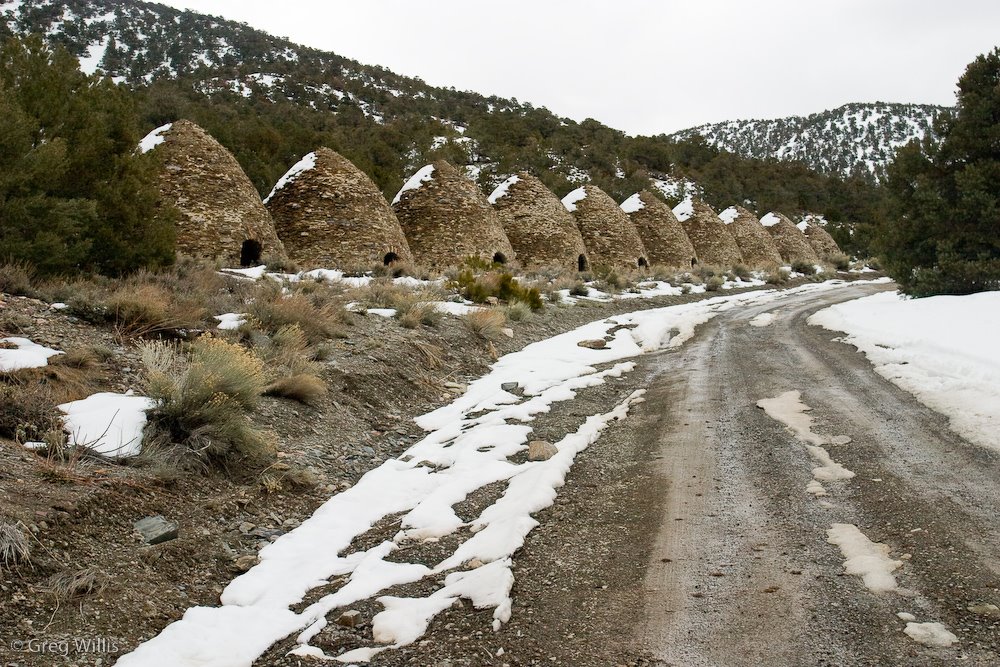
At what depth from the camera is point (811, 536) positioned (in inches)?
136

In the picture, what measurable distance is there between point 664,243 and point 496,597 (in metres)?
29.3

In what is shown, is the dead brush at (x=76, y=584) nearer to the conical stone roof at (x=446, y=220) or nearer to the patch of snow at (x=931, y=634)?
the patch of snow at (x=931, y=634)

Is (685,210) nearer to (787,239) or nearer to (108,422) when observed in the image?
(787,239)

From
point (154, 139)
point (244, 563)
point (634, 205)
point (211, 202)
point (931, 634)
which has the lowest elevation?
point (244, 563)

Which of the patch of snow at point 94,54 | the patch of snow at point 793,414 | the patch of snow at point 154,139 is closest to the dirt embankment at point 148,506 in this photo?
the patch of snow at point 793,414

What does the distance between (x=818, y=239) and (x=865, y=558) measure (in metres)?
49.1

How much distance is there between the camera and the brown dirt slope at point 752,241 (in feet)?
123

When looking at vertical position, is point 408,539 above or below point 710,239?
below

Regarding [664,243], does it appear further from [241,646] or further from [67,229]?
[241,646]

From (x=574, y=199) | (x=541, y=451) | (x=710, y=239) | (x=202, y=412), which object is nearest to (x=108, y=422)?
(x=202, y=412)

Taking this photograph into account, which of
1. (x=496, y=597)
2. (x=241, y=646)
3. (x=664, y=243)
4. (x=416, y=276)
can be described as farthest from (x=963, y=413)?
(x=664, y=243)

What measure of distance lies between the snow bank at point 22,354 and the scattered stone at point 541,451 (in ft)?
13.6

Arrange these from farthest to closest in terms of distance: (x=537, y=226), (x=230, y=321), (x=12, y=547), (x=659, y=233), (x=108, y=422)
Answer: (x=659, y=233), (x=537, y=226), (x=230, y=321), (x=108, y=422), (x=12, y=547)

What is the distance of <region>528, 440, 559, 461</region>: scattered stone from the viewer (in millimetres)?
5113
